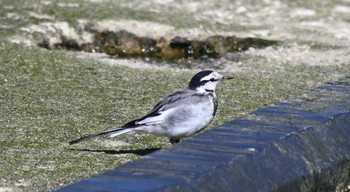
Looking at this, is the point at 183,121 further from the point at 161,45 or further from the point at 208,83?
the point at 161,45

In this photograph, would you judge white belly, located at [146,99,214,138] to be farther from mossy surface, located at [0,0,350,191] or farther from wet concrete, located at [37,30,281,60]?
wet concrete, located at [37,30,281,60]

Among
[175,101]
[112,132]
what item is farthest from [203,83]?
[112,132]

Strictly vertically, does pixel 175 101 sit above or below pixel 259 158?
below

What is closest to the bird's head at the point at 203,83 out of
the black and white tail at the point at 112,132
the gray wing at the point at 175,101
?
the gray wing at the point at 175,101

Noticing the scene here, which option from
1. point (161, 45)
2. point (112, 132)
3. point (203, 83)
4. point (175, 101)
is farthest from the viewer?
point (161, 45)

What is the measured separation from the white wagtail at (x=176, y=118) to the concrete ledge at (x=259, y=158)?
71cm

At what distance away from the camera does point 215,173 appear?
4234 millimetres

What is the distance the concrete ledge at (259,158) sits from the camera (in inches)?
161

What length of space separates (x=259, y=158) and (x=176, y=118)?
5.76 ft

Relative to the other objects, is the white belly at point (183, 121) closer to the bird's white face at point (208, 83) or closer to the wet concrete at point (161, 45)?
the bird's white face at point (208, 83)

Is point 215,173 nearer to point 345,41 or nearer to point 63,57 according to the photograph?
point 63,57

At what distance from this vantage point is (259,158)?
4609 millimetres

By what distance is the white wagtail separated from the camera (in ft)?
20.4

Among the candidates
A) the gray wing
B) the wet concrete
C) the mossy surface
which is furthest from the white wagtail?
the wet concrete
